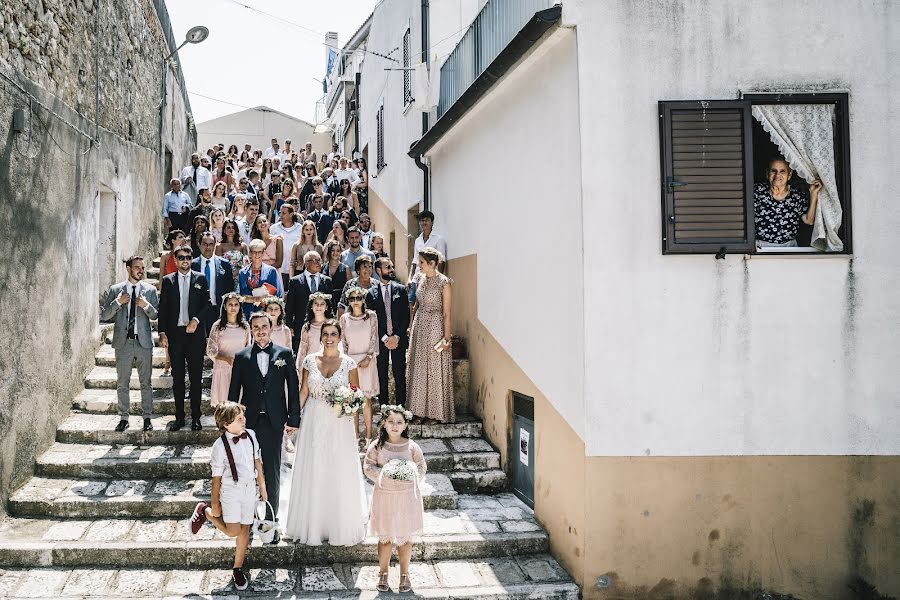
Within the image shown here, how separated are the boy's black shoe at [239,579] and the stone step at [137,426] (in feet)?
8.30

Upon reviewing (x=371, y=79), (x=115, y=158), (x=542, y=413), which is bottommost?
(x=542, y=413)

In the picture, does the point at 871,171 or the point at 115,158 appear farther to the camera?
the point at 115,158

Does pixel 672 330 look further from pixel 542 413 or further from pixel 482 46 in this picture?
pixel 482 46

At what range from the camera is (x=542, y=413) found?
716 centimetres

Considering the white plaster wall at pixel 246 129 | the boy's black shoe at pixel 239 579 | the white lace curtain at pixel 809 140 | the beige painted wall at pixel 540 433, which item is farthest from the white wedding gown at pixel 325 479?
the white plaster wall at pixel 246 129

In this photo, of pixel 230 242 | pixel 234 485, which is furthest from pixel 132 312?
pixel 234 485

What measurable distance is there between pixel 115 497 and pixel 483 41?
635 cm

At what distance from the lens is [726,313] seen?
620cm

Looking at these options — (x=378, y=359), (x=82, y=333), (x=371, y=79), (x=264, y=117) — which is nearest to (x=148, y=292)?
(x=82, y=333)

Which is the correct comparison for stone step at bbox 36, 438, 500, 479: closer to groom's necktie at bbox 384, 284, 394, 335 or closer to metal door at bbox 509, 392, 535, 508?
metal door at bbox 509, 392, 535, 508

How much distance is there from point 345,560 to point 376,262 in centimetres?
416

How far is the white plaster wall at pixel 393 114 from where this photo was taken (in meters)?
13.0

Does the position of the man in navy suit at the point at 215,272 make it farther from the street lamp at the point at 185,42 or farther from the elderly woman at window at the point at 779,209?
the street lamp at the point at 185,42

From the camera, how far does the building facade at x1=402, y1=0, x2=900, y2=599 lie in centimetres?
617
